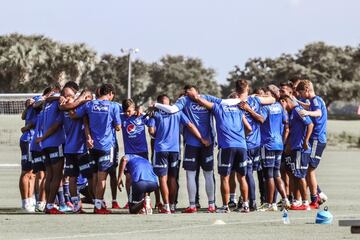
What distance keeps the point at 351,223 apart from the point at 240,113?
18.7 ft

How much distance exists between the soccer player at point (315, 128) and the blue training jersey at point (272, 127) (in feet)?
1.34

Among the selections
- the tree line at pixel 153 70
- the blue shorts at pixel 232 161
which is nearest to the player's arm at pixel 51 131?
the blue shorts at pixel 232 161

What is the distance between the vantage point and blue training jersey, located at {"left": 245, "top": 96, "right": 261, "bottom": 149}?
59.3 ft

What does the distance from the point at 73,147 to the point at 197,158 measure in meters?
1.98

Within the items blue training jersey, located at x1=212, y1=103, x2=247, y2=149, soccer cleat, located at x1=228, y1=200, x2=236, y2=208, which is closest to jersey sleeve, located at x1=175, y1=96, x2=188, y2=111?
blue training jersey, located at x1=212, y1=103, x2=247, y2=149

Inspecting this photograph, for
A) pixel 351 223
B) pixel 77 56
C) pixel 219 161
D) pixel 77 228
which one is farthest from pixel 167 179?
pixel 77 56

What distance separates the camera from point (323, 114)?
61.5 feet

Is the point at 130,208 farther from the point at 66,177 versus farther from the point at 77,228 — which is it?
the point at 77,228

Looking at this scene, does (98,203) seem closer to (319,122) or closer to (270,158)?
(270,158)

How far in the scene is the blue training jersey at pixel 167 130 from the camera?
17734 mm

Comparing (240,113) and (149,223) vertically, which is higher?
(240,113)

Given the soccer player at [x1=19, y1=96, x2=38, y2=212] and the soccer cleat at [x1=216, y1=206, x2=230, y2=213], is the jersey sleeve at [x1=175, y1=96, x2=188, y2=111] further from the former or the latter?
the soccer player at [x1=19, y1=96, x2=38, y2=212]

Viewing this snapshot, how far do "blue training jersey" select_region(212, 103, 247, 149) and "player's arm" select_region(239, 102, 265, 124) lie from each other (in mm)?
139

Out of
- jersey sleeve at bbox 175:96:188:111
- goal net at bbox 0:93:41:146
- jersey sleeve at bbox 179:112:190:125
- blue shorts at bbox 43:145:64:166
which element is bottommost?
goal net at bbox 0:93:41:146
